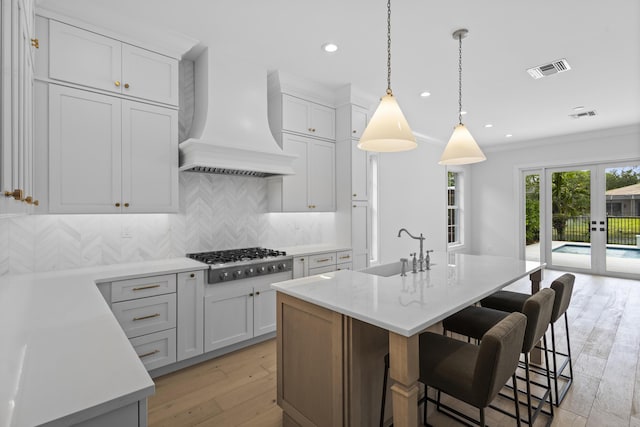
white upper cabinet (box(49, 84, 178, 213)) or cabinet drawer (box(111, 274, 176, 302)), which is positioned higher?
white upper cabinet (box(49, 84, 178, 213))

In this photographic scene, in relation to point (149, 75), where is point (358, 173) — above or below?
below

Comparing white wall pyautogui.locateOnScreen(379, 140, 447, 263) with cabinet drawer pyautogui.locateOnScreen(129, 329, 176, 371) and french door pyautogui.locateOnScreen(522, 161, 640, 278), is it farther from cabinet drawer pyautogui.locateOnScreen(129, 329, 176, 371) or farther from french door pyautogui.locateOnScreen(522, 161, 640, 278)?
cabinet drawer pyautogui.locateOnScreen(129, 329, 176, 371)

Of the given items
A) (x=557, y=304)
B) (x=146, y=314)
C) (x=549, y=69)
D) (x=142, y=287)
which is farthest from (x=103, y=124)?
(x=549, y=69)

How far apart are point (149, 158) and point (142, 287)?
3.55 ft

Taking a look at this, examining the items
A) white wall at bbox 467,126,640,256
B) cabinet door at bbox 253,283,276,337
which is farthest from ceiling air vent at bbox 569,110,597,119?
cabinet door at bbox 253,283,276,337

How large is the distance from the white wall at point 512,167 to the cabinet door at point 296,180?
18.0ft

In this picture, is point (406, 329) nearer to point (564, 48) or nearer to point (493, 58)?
point (493, 58)

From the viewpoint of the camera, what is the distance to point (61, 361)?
99 cm

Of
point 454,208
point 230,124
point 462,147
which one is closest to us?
point 462,147

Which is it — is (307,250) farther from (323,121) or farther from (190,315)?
(323,121)

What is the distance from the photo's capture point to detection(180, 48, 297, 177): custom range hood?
2.87 meters

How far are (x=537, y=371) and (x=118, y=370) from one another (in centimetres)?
299

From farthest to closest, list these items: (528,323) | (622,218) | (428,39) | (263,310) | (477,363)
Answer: (622,218), (263,310), (428,39), (528,323), (477,363)

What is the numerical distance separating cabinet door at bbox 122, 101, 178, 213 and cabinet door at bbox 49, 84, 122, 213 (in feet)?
0.21
